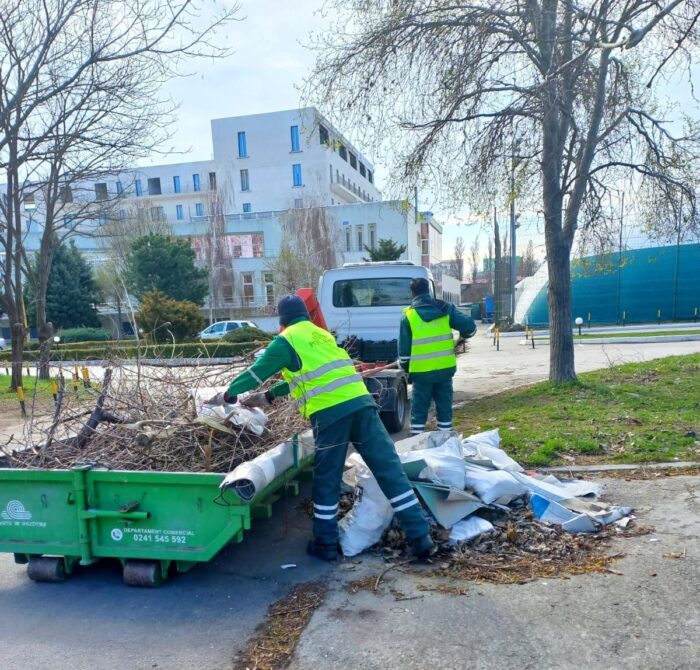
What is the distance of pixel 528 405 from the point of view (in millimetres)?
8125

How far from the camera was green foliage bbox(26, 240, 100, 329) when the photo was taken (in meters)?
35.2

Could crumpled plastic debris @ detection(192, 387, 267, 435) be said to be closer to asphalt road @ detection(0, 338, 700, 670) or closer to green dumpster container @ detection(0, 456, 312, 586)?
green dumpster container @ detection(0, 456, 312, 586)

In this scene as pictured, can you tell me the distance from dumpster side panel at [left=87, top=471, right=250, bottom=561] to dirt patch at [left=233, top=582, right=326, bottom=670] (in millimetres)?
520

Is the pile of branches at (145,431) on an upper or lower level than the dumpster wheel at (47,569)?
upper

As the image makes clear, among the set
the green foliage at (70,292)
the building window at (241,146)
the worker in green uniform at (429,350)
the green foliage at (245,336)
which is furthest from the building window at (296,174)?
the worker in green uniform at (429,350)

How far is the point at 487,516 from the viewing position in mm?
4238

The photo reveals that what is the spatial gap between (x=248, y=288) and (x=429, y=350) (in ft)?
129

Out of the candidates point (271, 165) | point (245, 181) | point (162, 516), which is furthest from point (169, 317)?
point (245, 181)

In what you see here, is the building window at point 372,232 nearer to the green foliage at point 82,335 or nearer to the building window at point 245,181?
the building window at point 245,181

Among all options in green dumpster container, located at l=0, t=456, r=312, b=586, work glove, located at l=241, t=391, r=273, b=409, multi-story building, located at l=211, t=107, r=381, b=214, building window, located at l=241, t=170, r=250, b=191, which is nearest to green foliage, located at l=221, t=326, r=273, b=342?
work glove, located at l=241, t=391, r=273, b=409

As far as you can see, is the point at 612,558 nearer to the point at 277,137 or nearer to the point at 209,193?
the point at 209,193

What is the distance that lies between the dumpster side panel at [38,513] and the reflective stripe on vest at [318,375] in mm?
1642

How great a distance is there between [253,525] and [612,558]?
→ 2686mm

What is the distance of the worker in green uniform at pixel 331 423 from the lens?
3.83 m
